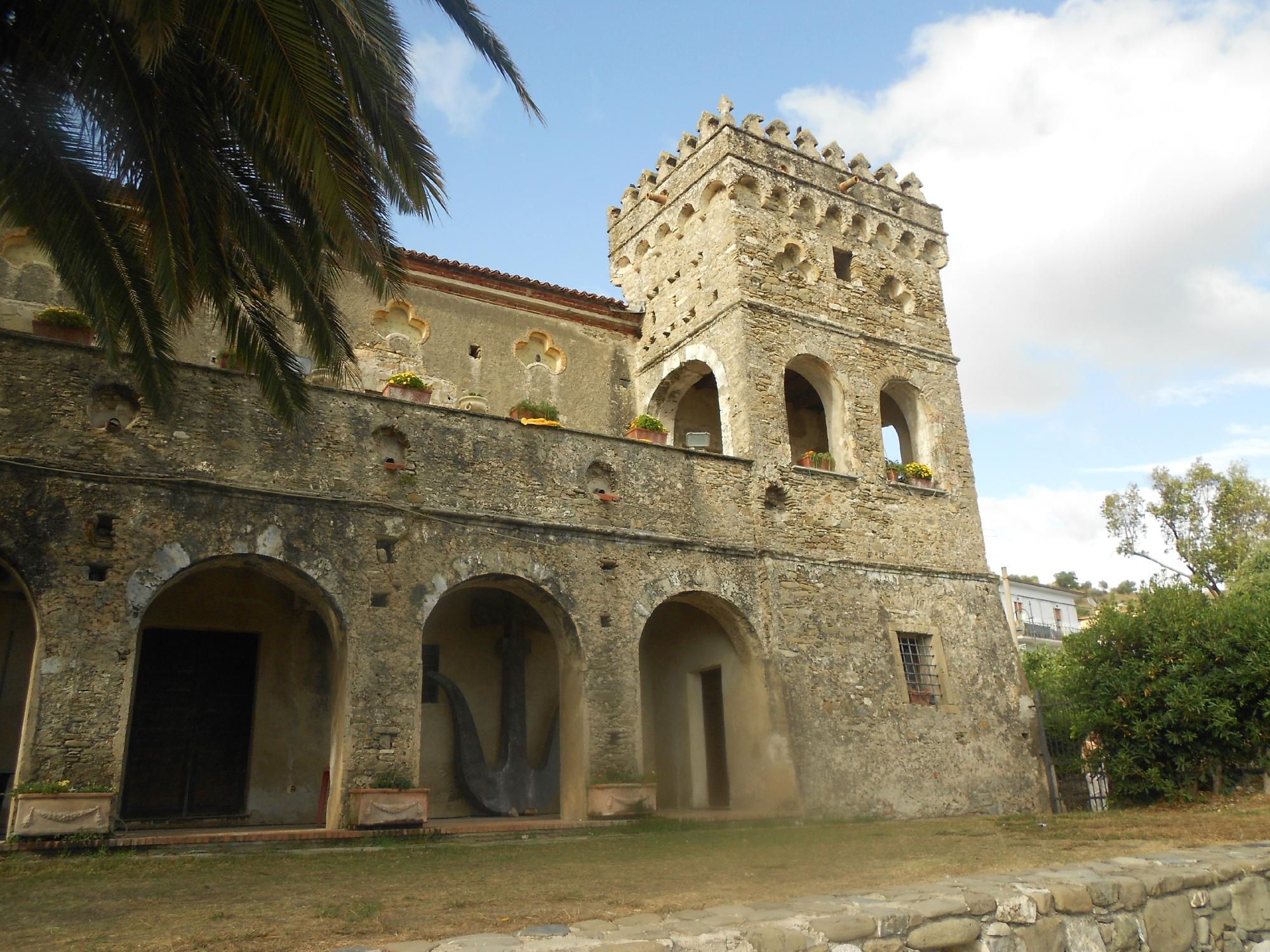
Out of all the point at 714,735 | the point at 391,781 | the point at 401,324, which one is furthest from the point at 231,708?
the point at 714,735

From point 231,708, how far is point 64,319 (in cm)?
553

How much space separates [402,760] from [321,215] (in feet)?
21.0

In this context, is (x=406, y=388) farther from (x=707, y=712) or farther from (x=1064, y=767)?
(x=1064, y=767)

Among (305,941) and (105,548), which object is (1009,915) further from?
(105,548)

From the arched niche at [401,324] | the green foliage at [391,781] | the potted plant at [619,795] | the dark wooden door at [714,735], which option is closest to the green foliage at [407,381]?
the arched niche at [401,324]

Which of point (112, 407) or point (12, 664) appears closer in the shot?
point (112, 407)

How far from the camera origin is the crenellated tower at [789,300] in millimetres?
16578

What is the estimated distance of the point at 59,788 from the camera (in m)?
9.45

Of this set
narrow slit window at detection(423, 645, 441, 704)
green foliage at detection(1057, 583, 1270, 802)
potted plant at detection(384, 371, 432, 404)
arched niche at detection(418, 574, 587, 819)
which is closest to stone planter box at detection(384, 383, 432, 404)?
potted plant at detection(384, 371, 432, 404)

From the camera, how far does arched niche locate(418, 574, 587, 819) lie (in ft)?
46.0

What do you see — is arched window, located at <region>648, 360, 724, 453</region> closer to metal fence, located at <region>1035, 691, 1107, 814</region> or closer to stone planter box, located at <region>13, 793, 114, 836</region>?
metal fence, located at <region>1035, 691, 1107, 814</region>

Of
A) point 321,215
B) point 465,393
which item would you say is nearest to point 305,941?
point 321,215

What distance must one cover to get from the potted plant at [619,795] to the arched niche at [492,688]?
84 centimetres

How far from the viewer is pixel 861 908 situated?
17.4 feet
